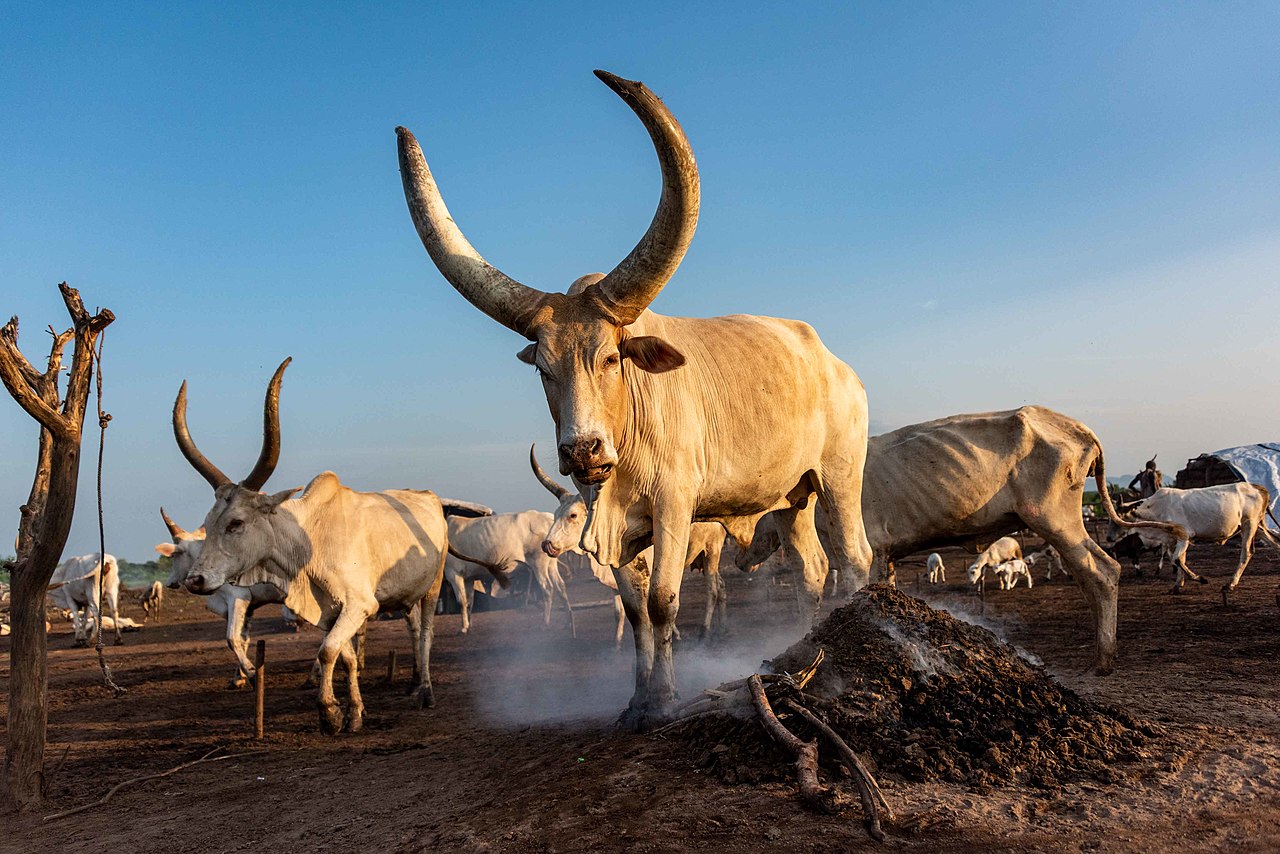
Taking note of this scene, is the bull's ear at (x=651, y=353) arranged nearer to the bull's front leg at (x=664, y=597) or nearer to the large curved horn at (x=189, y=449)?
the bull's front leg at (x=664, y=597)

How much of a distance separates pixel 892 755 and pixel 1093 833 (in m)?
0.87

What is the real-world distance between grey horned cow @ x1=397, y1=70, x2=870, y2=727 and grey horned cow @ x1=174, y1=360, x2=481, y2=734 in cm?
337

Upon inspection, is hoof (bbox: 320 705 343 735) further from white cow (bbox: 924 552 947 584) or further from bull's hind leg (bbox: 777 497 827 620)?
white cow (bbox: 924 552 947 584)

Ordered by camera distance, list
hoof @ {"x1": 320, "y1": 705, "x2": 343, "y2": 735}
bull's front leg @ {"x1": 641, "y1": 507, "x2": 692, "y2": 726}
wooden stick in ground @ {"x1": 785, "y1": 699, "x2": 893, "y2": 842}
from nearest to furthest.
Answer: wooden stick in ground @ {"x1": 785, "y1": 699, "x2": 893, "y2": 842}, bull's front leg @ {"x1": 641, "y1": 507, "x2": 692, "y2": 726}, hoof @ {"x1": 320, "y1": 705, "x2": 343, "y2": 735}

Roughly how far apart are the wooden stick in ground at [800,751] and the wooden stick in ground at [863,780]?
10 centimetres

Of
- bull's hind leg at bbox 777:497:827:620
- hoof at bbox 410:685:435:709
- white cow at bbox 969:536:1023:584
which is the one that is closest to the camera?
bull's hind leg at bbox 777:497:827:620

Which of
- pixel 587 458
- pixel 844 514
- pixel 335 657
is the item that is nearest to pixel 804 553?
pixel 844 514

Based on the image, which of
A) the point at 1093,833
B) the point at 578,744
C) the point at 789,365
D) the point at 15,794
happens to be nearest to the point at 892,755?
the point at 1093,833

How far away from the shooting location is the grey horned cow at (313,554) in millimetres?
7613

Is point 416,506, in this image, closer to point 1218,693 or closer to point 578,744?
point 578,744

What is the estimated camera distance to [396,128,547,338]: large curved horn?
483cm

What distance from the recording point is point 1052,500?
7688mm


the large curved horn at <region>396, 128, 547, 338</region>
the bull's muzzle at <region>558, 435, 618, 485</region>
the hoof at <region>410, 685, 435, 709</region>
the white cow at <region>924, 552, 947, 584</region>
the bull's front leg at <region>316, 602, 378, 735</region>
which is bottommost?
the white cow at <region>924, 552, 947, 584</region>

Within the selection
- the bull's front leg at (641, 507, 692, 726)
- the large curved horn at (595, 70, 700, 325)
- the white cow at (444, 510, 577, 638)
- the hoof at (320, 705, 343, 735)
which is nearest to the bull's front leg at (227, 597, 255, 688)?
the hoof at (320, 705, 343, 735)
